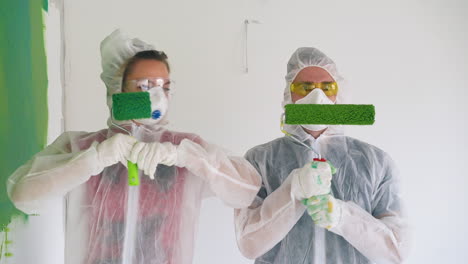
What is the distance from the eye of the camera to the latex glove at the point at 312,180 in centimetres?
114

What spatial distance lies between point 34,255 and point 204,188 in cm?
77

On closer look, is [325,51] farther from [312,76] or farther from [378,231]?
[378,231]

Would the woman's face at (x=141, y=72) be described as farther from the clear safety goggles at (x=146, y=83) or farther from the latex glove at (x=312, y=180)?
the latex glove at (x=312, y=180)

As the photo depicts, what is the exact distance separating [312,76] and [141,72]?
597mm

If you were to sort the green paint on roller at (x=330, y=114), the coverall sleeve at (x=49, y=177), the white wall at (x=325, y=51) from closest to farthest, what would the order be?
1. the coverall sleeve at (x=49, y=177)
2. the green paint on roller at (x=330, y=114)
3. the white wall at (x=325, y=51)

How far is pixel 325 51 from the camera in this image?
2.03 metres

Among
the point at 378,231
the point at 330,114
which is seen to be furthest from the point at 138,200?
the point at 378,231

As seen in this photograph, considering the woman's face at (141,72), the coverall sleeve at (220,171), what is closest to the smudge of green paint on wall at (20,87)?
the woman's face at (141,72)

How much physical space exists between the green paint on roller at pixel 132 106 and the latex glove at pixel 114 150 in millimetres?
70

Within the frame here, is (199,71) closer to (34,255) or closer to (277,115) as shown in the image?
(277,115)

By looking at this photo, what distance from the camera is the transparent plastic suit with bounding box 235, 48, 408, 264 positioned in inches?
47.7

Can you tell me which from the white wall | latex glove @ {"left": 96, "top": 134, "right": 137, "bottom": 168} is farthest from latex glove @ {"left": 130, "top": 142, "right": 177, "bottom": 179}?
the white wall

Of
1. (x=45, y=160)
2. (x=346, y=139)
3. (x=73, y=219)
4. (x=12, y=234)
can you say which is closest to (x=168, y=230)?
(x=73, y=219)

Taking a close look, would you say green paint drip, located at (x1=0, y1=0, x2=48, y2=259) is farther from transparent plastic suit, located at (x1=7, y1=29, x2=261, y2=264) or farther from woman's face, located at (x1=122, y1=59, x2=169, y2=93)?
woman's face, located at (x1=122, y1=59, x2=169, y2=93)
